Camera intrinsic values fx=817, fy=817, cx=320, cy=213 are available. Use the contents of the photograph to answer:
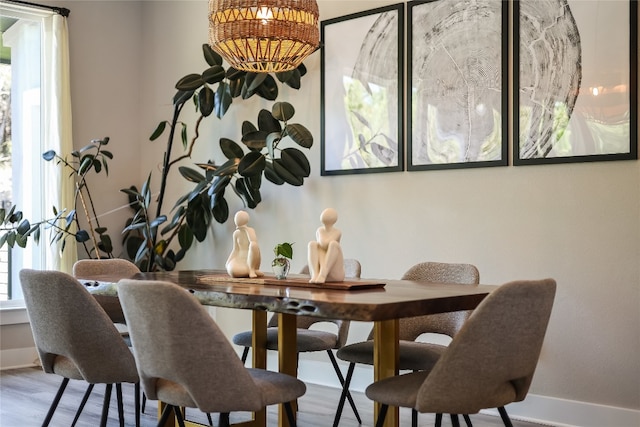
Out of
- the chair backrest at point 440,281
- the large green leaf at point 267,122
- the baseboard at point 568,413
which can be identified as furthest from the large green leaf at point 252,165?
the baseboard at point 568,413

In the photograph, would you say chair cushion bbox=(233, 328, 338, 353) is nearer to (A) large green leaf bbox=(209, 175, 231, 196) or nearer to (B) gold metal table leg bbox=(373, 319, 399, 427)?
(B) gold metal table leg bbox=(373, 319, 399, 427)

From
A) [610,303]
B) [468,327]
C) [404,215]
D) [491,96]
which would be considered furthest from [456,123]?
[468,327]

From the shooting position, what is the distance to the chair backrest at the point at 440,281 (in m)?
3.63

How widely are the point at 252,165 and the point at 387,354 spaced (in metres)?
2.26

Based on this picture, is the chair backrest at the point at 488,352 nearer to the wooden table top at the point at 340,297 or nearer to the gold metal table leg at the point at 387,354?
the wooden table top at the point at 340,297

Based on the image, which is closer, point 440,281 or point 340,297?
point 340,297

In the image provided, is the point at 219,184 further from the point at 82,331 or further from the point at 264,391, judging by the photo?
the point at 264,391

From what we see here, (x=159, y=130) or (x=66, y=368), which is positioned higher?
(x=159, y=130)

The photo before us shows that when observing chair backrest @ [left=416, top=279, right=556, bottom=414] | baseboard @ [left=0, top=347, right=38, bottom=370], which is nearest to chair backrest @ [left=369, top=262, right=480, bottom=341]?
chair backrest @ [left=416, top=279, right=556, bottom=414]

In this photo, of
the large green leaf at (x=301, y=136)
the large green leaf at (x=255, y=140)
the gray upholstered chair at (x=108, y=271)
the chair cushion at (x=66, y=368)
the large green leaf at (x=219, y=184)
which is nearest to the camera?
the chair cushion at (x=66, y=368)

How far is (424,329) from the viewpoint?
12.4 feet

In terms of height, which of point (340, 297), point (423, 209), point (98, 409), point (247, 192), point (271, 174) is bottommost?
point (98, 409)

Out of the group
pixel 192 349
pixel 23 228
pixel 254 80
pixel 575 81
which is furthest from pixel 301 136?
pixel 192 349

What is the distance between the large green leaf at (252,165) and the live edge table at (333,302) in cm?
138
